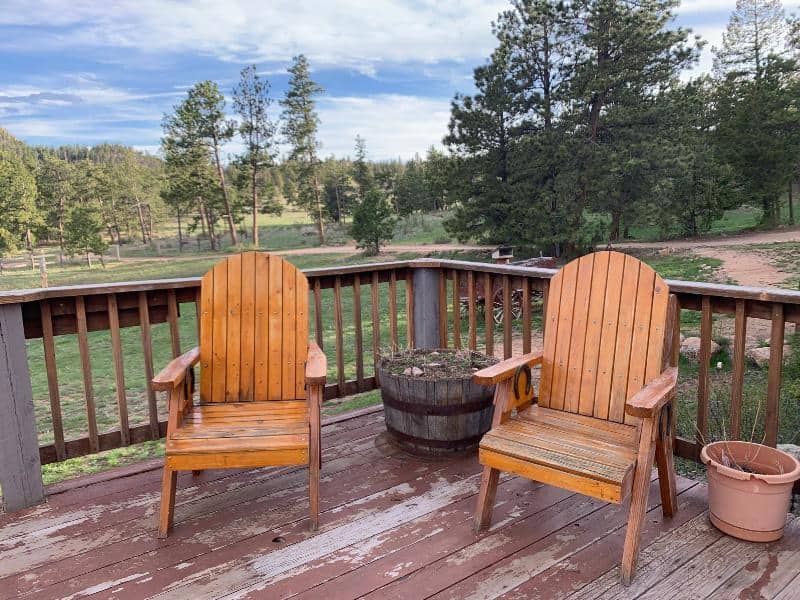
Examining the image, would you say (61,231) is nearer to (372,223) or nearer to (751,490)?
(372,223)

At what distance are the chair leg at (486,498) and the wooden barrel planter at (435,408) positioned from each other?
0.56 metres

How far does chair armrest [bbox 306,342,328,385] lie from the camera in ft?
7.05

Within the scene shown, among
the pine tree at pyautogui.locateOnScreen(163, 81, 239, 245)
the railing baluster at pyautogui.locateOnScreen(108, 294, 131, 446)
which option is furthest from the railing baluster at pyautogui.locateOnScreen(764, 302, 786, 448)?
the pine tree at pyautogui.locateOnScreen(163, 81, 239, 245)

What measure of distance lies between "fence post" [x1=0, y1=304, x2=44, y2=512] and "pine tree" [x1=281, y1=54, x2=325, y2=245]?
25140 millimetres

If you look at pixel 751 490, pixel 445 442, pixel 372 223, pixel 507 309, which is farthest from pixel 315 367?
pixel 372 223

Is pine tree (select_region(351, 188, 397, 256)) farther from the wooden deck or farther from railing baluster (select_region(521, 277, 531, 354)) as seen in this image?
the wooden deck

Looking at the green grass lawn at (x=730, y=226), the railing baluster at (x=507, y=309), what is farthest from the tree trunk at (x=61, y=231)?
the railing baluster at (x=507, y=309)

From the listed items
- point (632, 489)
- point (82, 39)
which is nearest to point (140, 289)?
point (632, 489)

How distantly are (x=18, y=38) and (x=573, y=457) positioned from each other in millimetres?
36830

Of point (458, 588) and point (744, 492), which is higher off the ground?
point (744, 492)

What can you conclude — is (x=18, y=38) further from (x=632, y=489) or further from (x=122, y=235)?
(x=632, y=489)

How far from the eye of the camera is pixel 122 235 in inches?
1296

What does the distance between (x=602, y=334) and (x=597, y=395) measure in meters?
0.25

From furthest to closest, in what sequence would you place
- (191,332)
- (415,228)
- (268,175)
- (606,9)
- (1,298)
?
(268,175), (415,228), (606,9), (191,332), (1,298)
